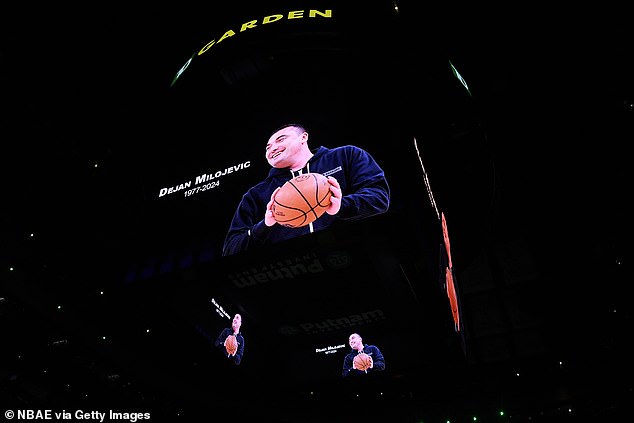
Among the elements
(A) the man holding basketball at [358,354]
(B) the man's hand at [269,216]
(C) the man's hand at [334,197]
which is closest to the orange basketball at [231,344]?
(A) the man holding basketball at [358,354]

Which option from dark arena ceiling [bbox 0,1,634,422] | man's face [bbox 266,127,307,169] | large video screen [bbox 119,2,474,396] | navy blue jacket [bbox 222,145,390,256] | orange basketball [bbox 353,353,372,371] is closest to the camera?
navy blue jacket [bbox 222,145,390,256]

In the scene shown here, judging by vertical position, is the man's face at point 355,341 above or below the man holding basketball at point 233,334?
below

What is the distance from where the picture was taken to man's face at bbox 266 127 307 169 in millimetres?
5062

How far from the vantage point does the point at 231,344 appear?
20.9 ft

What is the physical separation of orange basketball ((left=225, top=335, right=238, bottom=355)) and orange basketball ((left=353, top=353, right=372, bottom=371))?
167 centimetres

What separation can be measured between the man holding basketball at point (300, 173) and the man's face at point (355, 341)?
2770 millimetres

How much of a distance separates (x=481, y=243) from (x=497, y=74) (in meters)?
3.54

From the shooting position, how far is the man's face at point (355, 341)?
22.4ft

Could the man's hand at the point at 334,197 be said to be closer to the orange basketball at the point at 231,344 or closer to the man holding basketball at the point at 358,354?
the orange basketball at the point at 231,344

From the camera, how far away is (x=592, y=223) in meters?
9.42

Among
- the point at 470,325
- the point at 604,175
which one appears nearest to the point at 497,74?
the point at 604,175

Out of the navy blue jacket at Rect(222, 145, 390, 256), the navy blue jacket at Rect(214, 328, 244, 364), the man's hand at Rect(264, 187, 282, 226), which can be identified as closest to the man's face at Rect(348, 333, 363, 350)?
the navy blue jacket at Rect(214, 328, 244, 364)

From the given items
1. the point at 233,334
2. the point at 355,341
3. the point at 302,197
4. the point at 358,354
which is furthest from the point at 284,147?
the point at 358,354

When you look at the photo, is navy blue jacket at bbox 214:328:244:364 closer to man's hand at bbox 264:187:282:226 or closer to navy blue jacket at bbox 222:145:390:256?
navy blue jacket at bbox 222:145:390:256
